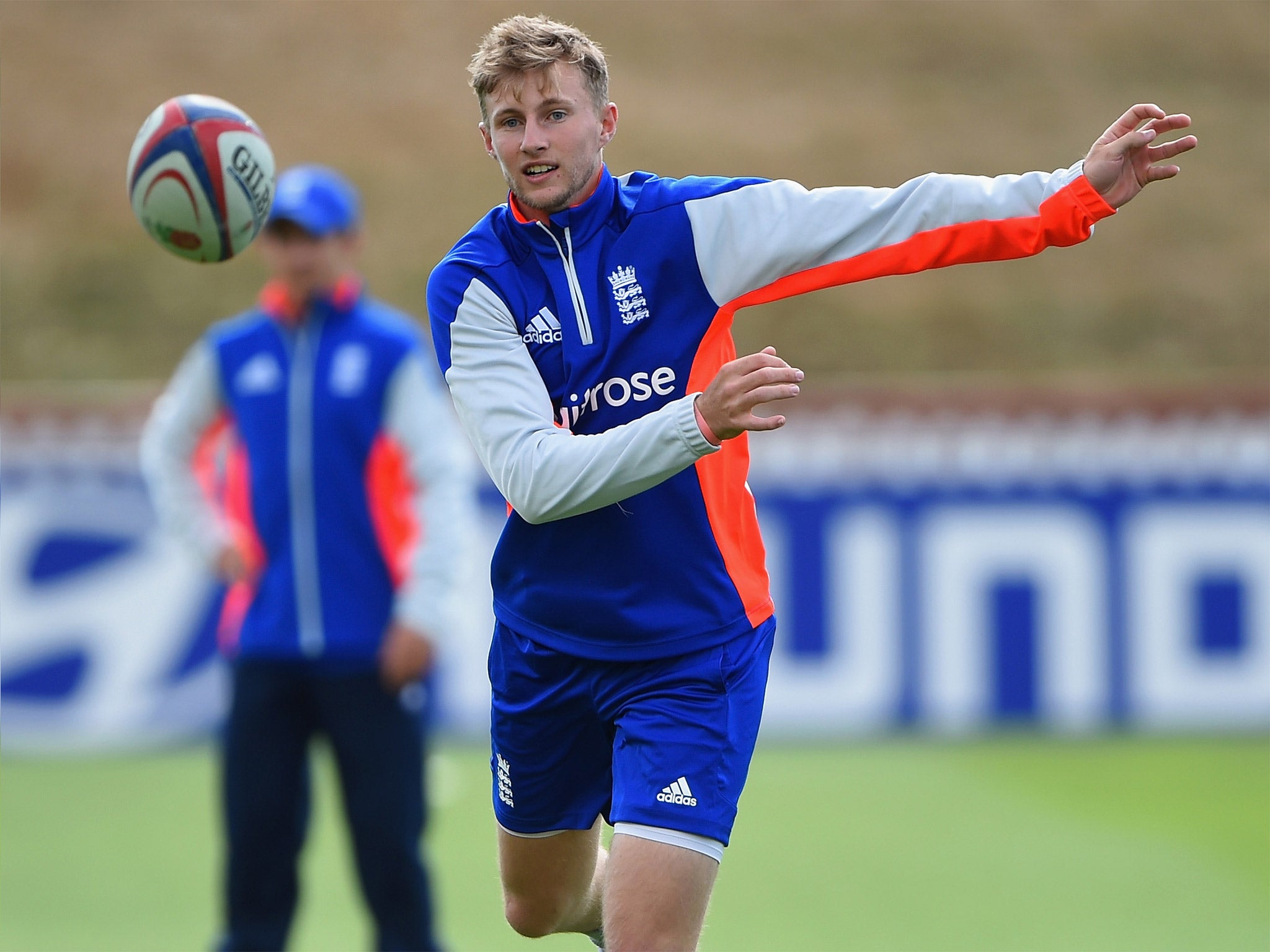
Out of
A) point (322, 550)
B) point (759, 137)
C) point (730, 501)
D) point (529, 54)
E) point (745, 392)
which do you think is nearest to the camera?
point (745, 392)

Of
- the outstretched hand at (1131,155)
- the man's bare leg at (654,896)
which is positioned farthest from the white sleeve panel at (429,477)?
the outstretched hand at (1131,155)

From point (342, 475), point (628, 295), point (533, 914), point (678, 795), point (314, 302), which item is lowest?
point (533, 914)

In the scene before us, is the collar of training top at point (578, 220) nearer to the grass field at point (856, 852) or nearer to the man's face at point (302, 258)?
the man's face at point (302, 258)

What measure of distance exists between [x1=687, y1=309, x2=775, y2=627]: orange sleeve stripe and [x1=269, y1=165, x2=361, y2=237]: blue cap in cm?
198

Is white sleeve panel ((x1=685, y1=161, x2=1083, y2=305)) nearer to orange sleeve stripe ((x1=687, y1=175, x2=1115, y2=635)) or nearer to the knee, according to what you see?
orange sleeve stripe ((x1=687, y1=175, x2=1115, y2=635))

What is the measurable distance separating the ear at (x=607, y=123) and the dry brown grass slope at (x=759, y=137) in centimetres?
1037

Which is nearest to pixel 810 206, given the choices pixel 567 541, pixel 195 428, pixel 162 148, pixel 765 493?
pixel 567 541

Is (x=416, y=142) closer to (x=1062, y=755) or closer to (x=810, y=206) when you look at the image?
(x=1062, y=755)

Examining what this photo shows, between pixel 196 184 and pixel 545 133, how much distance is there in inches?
42.6

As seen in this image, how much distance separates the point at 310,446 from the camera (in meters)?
5.15

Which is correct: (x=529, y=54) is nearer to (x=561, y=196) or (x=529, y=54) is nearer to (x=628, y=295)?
(x=561, y=196)

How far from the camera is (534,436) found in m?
3.38

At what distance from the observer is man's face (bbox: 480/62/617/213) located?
349 cm

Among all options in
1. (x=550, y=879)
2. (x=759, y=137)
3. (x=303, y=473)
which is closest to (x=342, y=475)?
(x=303, y=473)
